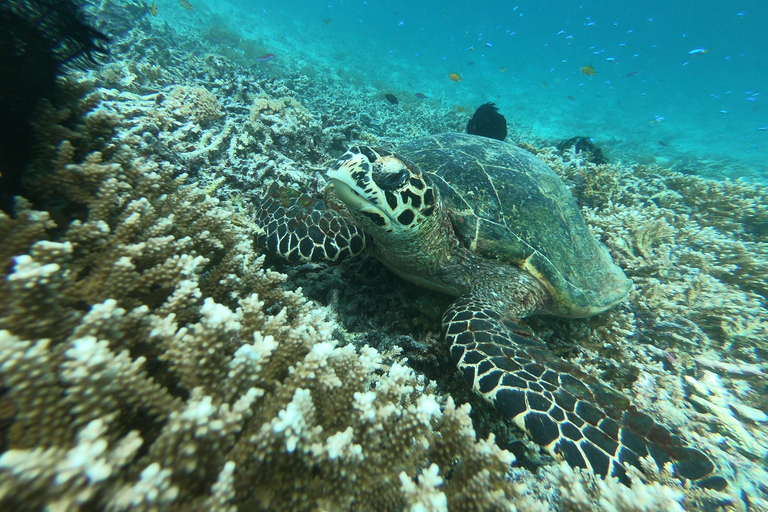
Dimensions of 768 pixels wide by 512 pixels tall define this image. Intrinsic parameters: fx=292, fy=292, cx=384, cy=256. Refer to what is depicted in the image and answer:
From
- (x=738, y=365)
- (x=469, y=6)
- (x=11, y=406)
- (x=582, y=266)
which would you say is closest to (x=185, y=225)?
(x=11, y=406)

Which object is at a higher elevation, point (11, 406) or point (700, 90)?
point (700, 90)

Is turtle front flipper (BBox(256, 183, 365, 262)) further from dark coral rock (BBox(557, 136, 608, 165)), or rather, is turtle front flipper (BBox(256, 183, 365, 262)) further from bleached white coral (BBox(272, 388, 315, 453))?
dark coral rock (BBox(557, 136, 608, 165))

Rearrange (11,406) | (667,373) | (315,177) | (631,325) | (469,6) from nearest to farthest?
(11,406) < (667,373) < (631,325) < (315,177) < (469,6)

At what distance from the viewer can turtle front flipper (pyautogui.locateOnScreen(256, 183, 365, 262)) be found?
223 centimetres

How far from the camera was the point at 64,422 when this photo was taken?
0.61 meters

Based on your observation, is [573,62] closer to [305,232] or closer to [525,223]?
[525,223]

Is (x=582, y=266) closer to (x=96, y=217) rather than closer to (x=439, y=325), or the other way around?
(x=439, y=325)

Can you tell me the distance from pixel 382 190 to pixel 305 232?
0.71 m

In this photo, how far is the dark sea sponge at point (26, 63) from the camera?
109 centimetres

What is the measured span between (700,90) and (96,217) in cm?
6523

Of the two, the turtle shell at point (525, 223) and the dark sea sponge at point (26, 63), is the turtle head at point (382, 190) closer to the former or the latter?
the turtle shell at point (525, 223)

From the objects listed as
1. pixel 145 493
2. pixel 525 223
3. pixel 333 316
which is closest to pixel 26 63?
pixel 145 493

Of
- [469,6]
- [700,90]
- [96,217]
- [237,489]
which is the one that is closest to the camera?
[237,489]

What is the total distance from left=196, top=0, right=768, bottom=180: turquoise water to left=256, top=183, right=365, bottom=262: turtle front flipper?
1276cm
